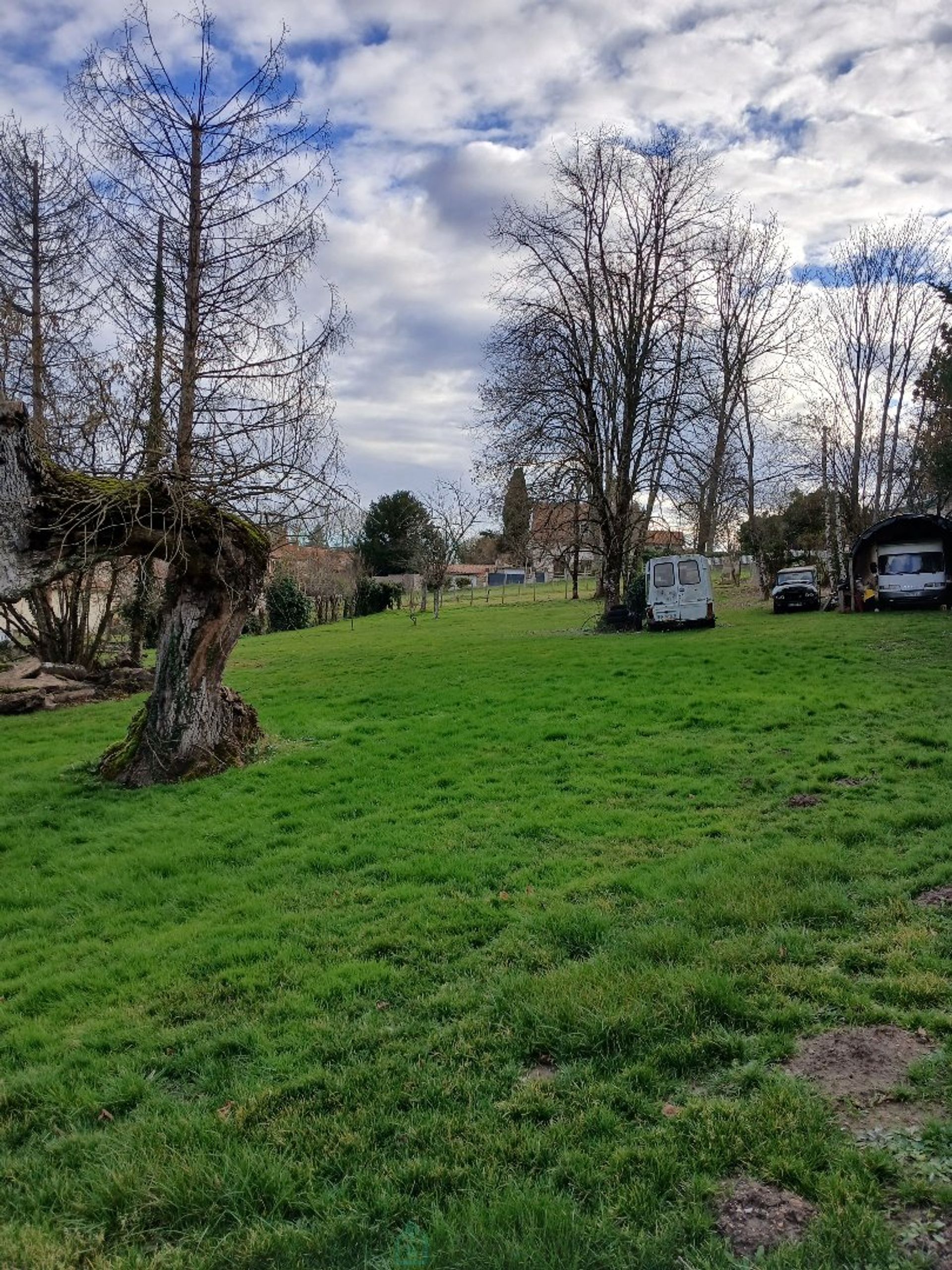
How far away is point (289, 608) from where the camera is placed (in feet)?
129

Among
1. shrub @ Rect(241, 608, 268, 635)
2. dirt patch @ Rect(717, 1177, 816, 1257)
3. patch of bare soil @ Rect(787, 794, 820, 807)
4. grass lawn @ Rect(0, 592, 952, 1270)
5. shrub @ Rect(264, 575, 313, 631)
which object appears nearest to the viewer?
dirt patch @ Rect(717, 1177, 816, 1257)

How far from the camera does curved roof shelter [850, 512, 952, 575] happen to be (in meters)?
21.1

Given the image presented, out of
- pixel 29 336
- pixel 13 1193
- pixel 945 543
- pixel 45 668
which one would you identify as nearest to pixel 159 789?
pixel 13 1193

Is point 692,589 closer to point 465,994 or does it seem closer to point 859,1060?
point 465,994

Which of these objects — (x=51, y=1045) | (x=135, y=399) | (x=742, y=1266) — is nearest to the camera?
(x=742, y=1266)

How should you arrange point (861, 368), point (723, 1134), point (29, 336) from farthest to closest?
1. point (861, 368)
2. point (29, 336)
3. point (723, 1134)

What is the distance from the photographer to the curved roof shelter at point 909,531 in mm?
21125

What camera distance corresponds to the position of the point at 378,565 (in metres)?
55.3

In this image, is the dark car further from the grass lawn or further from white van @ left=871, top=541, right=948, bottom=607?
the grass lawn

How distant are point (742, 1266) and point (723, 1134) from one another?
0.53m

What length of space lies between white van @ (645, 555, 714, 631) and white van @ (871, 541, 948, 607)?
208 inches

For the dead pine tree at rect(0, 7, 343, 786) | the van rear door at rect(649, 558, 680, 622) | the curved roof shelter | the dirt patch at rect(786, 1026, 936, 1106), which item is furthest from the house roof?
the dirt patch at rect(786, 1026, 936, 1106)

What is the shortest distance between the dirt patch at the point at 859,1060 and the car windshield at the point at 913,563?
71.2 feet

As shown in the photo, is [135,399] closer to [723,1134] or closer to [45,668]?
[45,668]
